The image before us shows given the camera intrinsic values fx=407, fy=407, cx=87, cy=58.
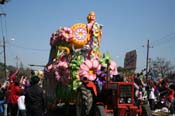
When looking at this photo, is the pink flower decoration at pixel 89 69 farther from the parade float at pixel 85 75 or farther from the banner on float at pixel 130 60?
the banner on float at pixel 130 60

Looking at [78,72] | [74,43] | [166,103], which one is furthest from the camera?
[166,103]

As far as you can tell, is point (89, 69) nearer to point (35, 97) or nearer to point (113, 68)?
point (113, 68)

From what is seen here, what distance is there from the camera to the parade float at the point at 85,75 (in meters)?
12.0

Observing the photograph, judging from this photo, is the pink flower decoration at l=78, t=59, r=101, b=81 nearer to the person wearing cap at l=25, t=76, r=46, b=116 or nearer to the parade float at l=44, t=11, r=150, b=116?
the parade float at l=44, t=11, r=150, b=116

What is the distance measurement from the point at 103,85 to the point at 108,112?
101cm

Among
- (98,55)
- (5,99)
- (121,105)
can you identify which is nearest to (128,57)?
(121,105)

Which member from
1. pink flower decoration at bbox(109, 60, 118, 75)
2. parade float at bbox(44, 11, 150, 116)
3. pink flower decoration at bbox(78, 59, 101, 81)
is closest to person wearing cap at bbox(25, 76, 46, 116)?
parade float at bbox(44, 11, 150, 116)

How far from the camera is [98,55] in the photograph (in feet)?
51.6

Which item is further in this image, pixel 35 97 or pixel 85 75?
pixel 85 75

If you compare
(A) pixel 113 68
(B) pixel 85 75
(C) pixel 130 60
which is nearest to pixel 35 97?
(B) pixel 85 75

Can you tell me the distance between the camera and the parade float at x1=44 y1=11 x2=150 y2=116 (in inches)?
471

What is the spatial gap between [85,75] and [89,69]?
25 cm

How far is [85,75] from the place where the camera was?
538 inches

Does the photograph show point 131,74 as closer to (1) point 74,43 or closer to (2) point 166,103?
(1) point 74,43
